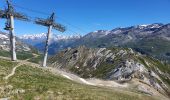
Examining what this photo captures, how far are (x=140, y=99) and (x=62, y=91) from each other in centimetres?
1878

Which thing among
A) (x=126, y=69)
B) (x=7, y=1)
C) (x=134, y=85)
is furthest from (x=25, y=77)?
(x=126, y=69)

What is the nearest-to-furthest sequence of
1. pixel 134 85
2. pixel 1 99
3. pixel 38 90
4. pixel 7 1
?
pixel 1 99, pixel 38 90, pixel 7 1, pixel 134 85

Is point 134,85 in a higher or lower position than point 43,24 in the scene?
lower

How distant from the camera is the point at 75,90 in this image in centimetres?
5878

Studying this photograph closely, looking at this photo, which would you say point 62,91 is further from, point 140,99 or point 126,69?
point 126,69

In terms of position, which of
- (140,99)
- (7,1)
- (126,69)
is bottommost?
(140,99)

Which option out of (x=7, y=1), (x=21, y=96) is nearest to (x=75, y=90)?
(x=21, y=96)

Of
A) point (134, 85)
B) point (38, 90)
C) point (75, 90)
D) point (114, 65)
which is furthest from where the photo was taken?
point (114, 65)

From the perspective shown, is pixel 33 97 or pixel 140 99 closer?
pixel 33 97

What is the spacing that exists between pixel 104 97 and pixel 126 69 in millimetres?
123348

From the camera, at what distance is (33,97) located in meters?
51.2

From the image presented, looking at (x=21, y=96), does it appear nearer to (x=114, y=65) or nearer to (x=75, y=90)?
(x=75, y=90)

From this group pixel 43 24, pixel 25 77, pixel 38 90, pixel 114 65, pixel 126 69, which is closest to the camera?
pixel 38 90

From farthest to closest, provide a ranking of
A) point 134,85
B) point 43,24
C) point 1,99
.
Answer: point 134,85, point 43,24, point 1,99
